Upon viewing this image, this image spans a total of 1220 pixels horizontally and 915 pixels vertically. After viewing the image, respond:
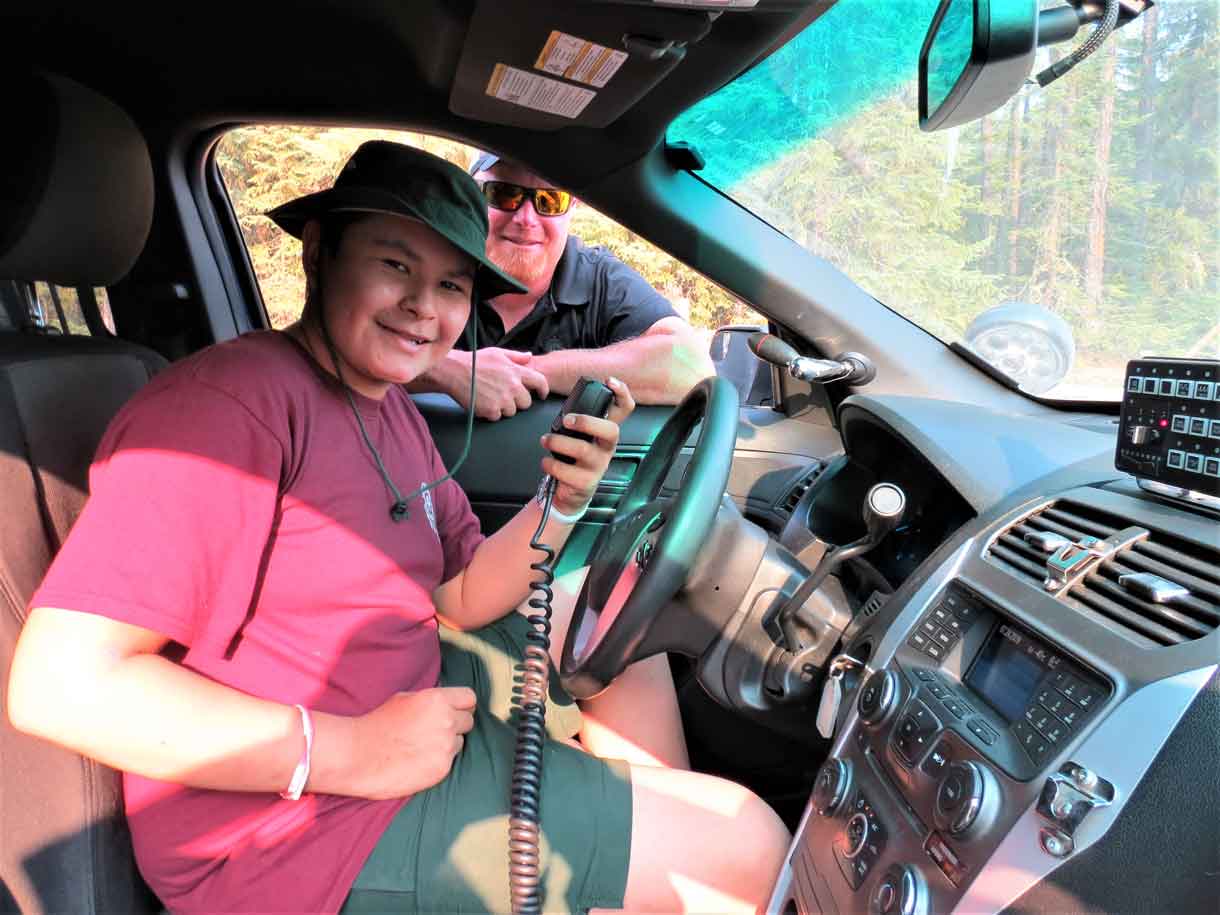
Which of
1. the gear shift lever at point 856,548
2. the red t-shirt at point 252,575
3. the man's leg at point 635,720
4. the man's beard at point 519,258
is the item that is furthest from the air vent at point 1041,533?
the man's beard at point 519,258

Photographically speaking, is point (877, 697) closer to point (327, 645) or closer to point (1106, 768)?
point (1106, 768)

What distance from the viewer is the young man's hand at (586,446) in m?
1.54

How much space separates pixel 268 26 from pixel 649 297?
4.21ft

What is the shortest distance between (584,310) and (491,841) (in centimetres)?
176

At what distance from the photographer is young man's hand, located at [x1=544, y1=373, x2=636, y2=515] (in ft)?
5.05

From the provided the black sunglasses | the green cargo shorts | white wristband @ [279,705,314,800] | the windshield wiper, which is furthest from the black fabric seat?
the windshield wiper

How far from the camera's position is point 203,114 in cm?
227

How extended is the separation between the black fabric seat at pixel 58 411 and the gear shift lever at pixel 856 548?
1.03 meters

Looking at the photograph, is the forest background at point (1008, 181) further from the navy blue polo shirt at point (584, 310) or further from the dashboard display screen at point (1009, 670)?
the dashboard display screen at point (1009, 670)

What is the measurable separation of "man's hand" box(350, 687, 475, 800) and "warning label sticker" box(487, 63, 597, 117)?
3.88ft

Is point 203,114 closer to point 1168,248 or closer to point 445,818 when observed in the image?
point 445,818

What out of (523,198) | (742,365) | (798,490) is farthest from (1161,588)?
(523,198)

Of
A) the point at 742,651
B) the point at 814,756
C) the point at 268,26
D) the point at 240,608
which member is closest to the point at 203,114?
the point at 268,26

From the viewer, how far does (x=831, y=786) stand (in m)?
1.24
